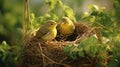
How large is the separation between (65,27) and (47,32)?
0.36 m

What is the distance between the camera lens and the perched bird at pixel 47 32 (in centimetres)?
266

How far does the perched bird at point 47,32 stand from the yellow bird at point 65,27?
174 millimetres

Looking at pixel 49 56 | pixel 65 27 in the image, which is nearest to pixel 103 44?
pixel 49 56

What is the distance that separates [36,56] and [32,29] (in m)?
0.64

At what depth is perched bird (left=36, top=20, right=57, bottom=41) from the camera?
2.66 meters

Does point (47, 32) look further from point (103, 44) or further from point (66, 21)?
point (103, 44)

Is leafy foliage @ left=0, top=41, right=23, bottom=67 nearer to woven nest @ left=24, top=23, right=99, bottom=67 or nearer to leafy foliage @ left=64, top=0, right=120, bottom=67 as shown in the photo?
woven nest @ left=24, top=23, right=99, bottom=67

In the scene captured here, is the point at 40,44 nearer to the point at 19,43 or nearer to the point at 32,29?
the point at 19,43

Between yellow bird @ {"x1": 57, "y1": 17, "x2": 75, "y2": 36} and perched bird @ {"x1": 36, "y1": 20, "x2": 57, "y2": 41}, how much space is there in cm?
17

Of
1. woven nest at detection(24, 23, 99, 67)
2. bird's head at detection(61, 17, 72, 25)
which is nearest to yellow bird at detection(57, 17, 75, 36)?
bird's head at detection(61, 17, 72, 25)

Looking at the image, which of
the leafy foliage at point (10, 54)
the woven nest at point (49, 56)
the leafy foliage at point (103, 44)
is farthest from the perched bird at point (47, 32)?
the leafy foliage at point (103, 44)

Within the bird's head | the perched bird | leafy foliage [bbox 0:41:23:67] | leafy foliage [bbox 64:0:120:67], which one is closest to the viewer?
leafy foliage [bbox 64:0:120:67]

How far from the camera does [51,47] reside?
243cm

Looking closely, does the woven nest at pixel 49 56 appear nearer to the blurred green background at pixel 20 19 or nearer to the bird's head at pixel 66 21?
the blurred green background at pixel 20 19
